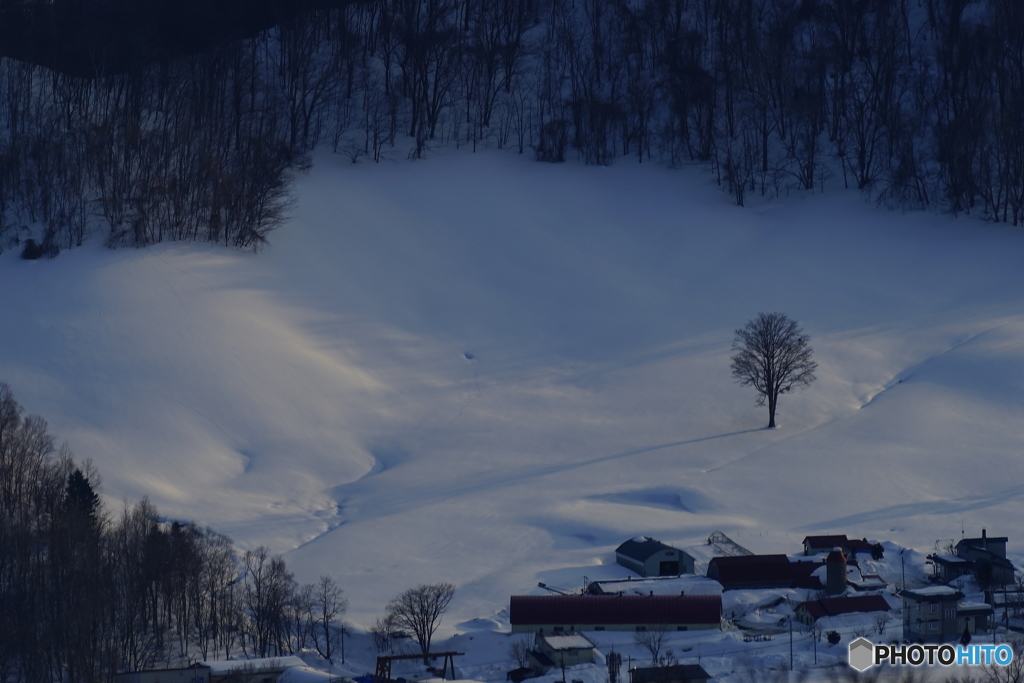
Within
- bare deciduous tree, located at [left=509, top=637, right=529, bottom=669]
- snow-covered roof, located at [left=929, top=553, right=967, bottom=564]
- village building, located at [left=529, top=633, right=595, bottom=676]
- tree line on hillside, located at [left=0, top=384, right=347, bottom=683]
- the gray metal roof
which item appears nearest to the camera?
tree line on hillside, located at [left=0, top=384, right=347, bottom=683]

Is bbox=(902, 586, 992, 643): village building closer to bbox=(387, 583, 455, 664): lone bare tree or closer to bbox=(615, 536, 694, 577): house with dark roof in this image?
bbox=(615, 536, 694, 577): house with dark roof

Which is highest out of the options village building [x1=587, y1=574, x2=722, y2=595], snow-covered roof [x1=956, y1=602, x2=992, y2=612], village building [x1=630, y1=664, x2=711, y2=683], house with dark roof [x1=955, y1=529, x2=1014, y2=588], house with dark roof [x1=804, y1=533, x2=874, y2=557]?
house with dark roof [x1=804, y1=533, x2=874, y2=557]

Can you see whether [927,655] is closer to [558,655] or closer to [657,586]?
[558,655]

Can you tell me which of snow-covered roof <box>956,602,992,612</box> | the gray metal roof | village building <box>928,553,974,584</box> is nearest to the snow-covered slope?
the gray metal roof

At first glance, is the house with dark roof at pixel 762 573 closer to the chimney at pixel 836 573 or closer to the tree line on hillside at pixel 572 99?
the chimney at pixel 836 573

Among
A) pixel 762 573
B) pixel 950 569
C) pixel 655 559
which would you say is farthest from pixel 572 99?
pixel 950 569

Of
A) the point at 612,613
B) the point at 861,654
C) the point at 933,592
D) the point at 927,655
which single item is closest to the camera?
the point at 927,655
